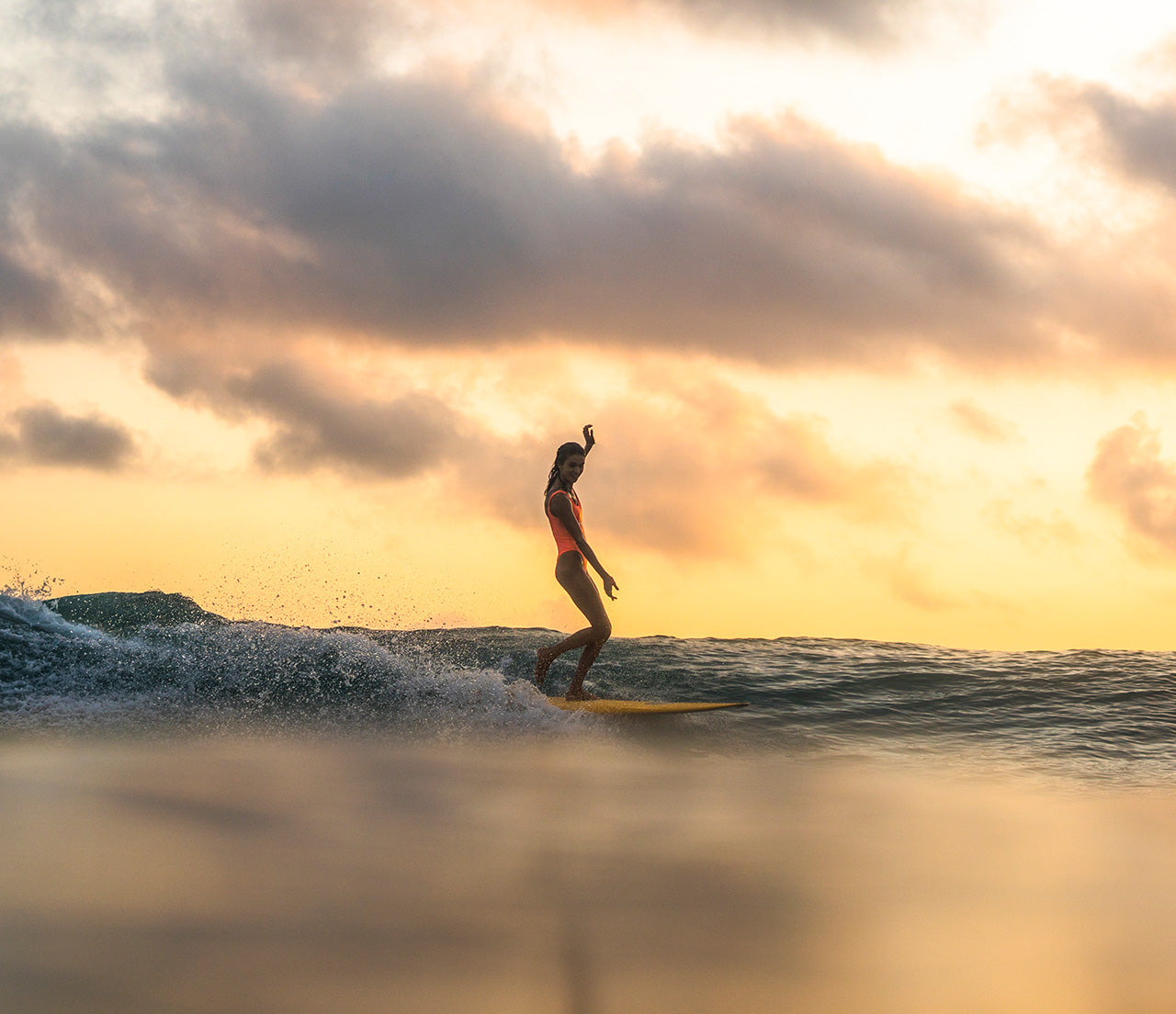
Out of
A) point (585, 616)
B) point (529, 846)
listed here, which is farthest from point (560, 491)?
point (529, 846)

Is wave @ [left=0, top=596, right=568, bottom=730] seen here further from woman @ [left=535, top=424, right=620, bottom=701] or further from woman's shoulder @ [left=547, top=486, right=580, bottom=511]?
woman's shoulder @ [left=547, top=486, right=580, bottom=511]

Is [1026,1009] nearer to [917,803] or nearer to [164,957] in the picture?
[164,957]

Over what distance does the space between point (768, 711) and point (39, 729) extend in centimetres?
643

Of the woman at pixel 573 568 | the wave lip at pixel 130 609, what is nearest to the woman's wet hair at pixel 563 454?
the woman at pixel 573 568

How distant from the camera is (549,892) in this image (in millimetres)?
3492

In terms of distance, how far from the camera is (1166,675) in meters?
11.4

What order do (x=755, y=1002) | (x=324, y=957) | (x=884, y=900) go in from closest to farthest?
(x=755, y=1002) → (x=324, y=957) → (x=884, y=900)

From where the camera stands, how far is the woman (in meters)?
7.77

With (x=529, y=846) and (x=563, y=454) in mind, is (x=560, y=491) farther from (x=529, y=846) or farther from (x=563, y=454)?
(x=529, y=846)

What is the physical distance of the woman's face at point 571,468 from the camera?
780 centimetres

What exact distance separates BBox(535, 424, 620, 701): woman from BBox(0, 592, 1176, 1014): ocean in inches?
20.3

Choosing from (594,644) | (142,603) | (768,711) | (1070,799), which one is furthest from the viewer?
(142,603)

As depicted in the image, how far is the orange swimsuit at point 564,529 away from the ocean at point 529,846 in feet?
4.54

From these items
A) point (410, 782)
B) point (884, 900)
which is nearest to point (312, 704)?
point (410, 782)
